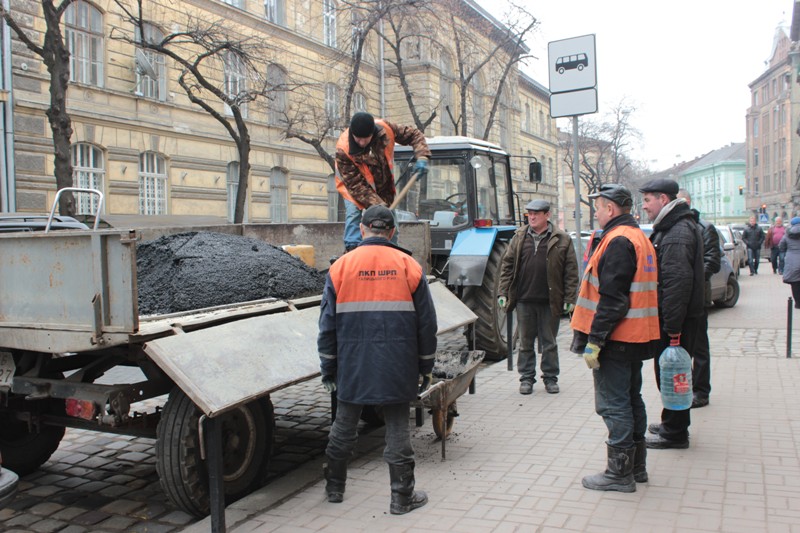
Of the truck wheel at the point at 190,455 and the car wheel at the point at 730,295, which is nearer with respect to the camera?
the truck wheel at the point at 190,455

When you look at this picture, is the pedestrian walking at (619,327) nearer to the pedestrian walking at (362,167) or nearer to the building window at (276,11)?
the pedestrian walking at (362,167)

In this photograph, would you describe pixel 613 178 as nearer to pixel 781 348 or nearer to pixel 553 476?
pixel 781 348

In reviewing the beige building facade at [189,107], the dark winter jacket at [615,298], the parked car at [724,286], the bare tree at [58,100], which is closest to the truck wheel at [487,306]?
the dark winter jacket at [615,298]

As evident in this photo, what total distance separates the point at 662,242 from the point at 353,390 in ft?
8.22

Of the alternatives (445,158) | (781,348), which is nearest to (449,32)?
(445,158)

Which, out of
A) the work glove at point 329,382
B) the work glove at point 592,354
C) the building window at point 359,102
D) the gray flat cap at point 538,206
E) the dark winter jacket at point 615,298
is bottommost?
the work glove at point 329,382

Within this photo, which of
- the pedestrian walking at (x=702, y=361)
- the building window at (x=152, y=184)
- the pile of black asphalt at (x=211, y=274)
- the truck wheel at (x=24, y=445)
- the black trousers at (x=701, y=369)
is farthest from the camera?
the building window at (x=152, y=184)

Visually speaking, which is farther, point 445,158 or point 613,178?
point 613,178

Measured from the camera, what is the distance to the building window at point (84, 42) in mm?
18703

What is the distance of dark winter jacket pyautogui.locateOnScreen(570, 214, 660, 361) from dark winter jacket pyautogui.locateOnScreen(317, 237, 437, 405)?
100cm

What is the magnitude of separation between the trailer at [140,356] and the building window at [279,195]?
2219 cm

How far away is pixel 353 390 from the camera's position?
4.09m

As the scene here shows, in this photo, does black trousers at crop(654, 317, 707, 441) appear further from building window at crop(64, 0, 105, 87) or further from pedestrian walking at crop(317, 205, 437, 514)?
building window at crop(64, 0, 105, 87)

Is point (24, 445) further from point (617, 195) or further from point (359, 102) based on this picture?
point (359, 102)
